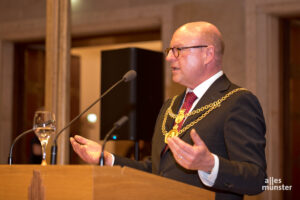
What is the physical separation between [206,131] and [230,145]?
Answer: 19 cm

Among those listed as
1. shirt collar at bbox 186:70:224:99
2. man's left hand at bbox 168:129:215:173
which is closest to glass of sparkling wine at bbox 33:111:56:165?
shirt collar at bbox 186:70:224:99

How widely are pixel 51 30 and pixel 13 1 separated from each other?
7.21 ft

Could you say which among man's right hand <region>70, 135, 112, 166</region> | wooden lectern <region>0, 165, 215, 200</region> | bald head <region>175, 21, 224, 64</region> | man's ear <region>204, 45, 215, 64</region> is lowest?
wooden lectern <region>0, 165, 215, 200</region>

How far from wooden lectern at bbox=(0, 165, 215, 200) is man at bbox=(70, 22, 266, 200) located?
129 millimetres

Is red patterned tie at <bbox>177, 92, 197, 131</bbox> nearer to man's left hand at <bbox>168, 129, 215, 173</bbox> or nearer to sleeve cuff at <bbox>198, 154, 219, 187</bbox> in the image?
sleeve cuff at <bbox>198, 154, 219, 187</bbox>

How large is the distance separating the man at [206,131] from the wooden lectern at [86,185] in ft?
0.42

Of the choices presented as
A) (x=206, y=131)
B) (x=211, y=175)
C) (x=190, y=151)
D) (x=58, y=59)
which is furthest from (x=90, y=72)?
(x=190, y=151)

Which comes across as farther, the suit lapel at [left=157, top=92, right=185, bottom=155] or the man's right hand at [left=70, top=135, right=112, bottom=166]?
the suit lapel at [left=157, top=92, right=185, bottom=155]

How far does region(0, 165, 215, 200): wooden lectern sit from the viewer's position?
1.79 metres

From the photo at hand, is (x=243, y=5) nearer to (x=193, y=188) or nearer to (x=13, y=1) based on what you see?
(x=13, y=1)

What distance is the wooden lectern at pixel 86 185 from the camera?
1.79 m

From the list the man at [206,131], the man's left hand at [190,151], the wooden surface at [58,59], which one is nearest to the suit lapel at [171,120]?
the man at [206,131]

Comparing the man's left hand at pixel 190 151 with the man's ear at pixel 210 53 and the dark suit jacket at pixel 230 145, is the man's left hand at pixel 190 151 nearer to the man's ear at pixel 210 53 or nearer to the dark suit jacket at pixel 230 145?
the dark suit jacket at pixel 230 145

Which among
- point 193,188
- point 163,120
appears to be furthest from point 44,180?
point 163,120
